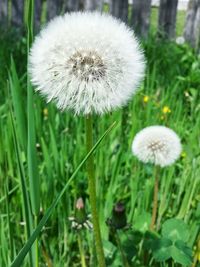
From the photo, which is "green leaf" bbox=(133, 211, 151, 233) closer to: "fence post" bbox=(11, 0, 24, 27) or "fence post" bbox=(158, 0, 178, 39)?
"fence post" bbox=(158, 0, 178, 39)

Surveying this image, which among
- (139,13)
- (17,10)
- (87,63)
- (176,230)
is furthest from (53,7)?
(87,63)

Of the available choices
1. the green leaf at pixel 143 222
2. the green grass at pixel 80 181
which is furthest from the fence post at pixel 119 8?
the green leaf at pixel 143 222

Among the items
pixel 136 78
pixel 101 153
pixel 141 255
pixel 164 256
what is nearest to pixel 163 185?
pixel 101 153

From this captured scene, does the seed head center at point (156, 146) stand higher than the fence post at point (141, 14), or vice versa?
the fence post at point (141, 14)

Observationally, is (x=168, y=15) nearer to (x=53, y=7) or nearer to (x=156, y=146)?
(x=53, y=7)

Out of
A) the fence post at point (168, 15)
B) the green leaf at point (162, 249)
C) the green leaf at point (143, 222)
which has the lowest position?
the green leaf at point (143, 222)

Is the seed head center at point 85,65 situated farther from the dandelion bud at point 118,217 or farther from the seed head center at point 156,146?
the seed head center at point 156,146

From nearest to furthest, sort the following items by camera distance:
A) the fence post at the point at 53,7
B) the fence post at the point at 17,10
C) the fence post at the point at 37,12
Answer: the fence post at the point at 53,7
the fence post at the point at 37,12
the fence post at the point at 17,10

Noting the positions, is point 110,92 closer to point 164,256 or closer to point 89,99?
point 89,99
